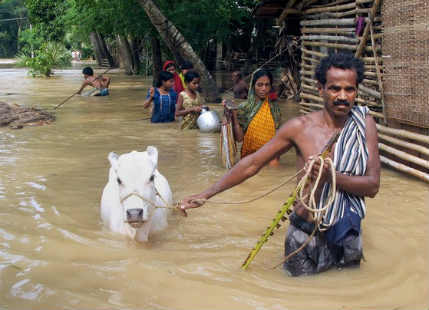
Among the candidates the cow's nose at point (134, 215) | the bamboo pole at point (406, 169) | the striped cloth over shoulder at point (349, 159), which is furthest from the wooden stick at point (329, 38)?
the cow's nose at point (134, 215)

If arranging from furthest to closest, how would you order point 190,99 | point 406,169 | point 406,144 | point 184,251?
point 190,99 < point 406,144 < point 406,169 < point 184,251

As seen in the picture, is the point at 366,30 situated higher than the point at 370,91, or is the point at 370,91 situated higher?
the point at 366,30

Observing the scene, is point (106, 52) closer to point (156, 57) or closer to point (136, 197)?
point (156, 57)

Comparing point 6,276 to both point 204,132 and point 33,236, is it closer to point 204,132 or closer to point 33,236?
point 33,236

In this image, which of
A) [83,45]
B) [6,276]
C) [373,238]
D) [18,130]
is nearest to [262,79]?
[373,238]

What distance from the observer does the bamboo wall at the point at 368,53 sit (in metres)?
6.88

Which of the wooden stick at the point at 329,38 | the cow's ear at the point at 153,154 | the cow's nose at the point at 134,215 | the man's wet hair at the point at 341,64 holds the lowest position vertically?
the cow's nose at the point at 134,215

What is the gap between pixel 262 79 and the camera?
22.6 feet

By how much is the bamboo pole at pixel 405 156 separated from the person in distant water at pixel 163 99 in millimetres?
5083

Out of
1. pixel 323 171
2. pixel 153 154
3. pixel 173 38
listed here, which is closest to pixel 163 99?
pixel 173 38

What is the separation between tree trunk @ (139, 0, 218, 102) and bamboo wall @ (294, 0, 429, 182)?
4.36m

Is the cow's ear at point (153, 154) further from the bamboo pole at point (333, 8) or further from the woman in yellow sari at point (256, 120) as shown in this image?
the bamboo pole at point (333, 8)

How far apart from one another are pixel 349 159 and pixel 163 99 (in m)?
8.31

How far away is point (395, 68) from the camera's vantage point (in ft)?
23.1
